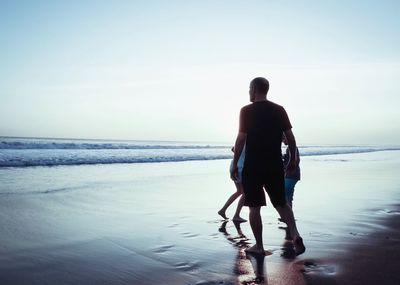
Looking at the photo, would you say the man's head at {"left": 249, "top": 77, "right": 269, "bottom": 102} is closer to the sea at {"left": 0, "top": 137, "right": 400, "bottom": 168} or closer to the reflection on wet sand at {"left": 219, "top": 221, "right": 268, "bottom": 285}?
the reflection on wet sand at {"left": 219, "top": 221, "right": 268, "bottom": 285}

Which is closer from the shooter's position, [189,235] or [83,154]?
[189,235]

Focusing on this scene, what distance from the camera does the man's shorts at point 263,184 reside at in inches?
155

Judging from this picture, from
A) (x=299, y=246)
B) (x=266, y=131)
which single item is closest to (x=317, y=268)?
(x=299, y=246)

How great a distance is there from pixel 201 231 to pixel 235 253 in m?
1.20

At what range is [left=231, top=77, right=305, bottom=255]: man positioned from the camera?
3949 mm

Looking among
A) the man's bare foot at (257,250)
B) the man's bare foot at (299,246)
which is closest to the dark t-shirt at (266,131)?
the man's bare foot at (299,246)

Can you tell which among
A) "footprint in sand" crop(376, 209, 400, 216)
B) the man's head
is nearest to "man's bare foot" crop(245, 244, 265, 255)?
the man's head

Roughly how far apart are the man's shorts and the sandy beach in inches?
24.5

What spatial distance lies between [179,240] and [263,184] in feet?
4.77

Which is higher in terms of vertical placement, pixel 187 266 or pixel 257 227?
pixel 257 227

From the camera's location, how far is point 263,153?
13.0 feet

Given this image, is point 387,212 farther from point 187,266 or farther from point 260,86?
point 187,266

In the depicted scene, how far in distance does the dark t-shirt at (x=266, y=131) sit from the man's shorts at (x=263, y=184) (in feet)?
0.20

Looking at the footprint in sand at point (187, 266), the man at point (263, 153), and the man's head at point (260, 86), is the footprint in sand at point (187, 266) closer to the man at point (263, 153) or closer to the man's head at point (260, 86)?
the man at point (263, 153)
